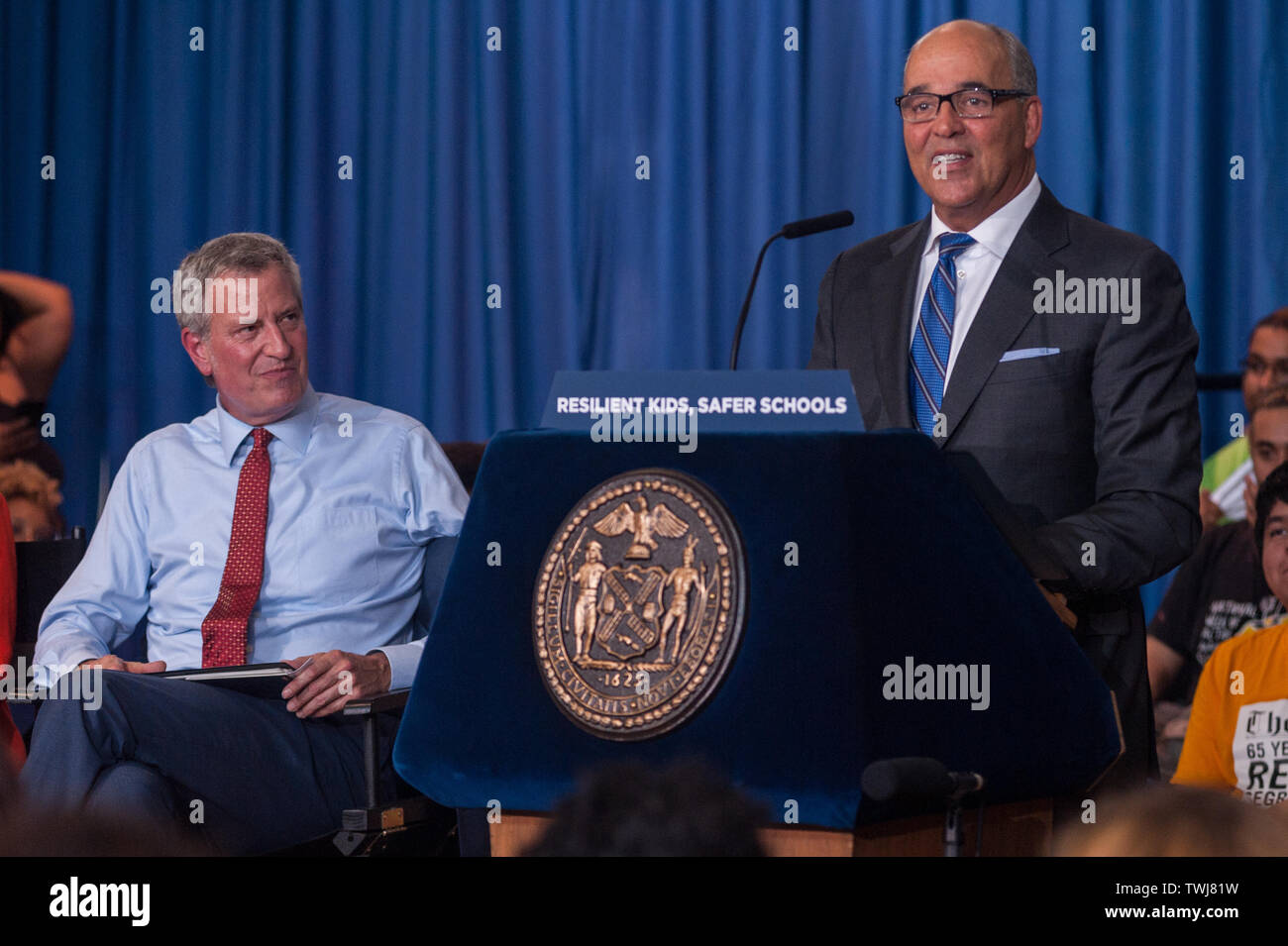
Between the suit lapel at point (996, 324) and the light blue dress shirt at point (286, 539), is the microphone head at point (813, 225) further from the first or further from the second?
the light blue dress shirt at point (286, 539)

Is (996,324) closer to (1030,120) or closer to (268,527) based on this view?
(1030,120)

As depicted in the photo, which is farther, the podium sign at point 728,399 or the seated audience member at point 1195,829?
the podium sign at point 728,399

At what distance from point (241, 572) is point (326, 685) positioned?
0.40 metres

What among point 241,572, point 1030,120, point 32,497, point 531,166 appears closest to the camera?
point 1030,120

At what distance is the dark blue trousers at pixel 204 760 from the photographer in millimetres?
2014

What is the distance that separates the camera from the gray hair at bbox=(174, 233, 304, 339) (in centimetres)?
271

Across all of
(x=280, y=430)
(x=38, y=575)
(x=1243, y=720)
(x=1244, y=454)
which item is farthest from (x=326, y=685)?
(x=1244, y=454)

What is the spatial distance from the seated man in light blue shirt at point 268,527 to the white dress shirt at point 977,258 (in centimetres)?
102

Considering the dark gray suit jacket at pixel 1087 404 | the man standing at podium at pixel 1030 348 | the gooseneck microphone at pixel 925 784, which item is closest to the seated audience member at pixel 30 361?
the man standing at podium at pixel 1030 348

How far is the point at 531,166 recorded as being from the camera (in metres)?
4.03

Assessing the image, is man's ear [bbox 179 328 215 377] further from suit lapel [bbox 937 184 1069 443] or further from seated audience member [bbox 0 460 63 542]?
seated audience member [bbox 0 460 63 542]
